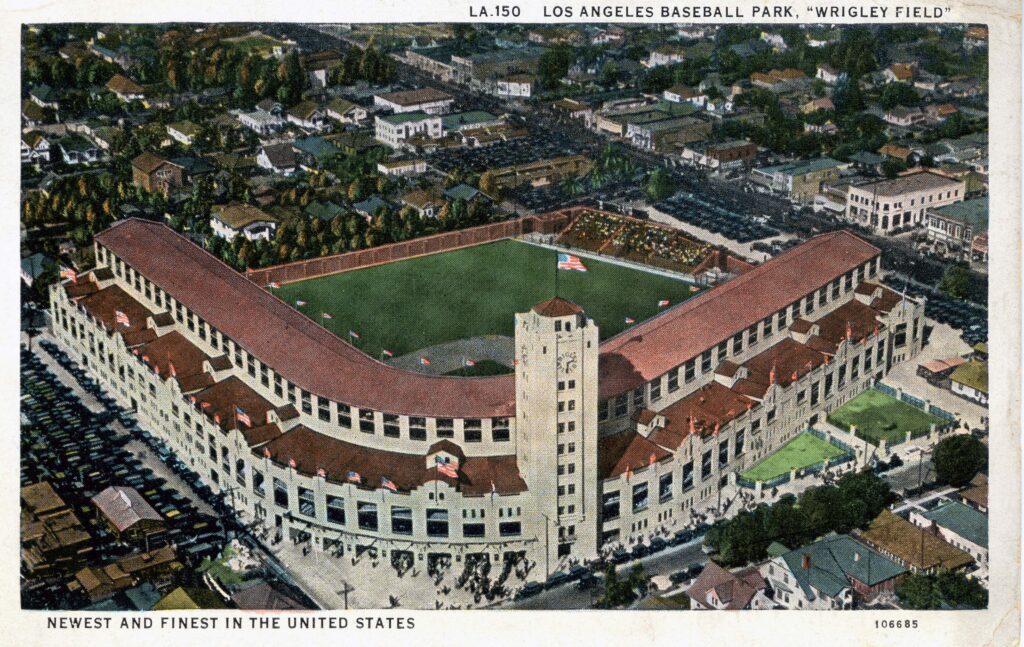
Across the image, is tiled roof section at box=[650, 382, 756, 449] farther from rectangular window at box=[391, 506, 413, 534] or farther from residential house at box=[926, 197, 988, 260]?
residential house at box=[926, 197, 988, 260]

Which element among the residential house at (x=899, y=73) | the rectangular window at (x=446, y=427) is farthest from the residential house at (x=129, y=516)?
the residential house at (x=899, y=73)

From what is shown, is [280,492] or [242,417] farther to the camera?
[242,417]

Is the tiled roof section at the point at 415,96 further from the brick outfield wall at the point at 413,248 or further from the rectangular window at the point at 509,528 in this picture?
the rectangular window at the point at 509,528

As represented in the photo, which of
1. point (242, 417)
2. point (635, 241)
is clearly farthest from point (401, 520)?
point (635, 241)

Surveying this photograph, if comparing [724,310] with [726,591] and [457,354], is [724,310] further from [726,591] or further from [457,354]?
[726,591]

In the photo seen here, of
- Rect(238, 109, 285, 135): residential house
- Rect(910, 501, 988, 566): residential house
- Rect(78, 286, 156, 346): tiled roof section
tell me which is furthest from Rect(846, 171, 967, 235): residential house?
Rect(78, 286, 156, 346): tiled roof section

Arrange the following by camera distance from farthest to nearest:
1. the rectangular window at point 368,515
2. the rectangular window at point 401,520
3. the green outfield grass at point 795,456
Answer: the green outfield grass at point 795,456 → the rectangular window at point 368,515 → the rectangular window at point 401,520
